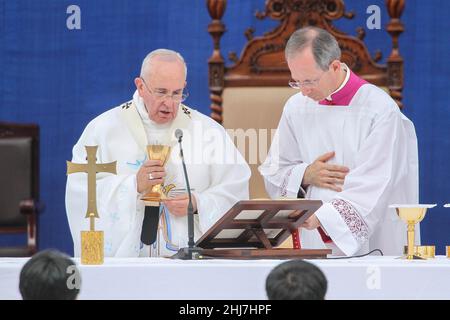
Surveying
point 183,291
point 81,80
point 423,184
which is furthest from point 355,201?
point 81,80

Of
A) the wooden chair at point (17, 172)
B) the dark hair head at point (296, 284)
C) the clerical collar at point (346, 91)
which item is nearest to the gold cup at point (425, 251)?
the clerical collar at point (346, 91)

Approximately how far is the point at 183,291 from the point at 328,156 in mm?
1601

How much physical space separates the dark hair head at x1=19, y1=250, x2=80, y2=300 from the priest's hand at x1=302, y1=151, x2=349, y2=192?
2490 millimetres

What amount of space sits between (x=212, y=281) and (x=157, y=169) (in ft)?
3.05

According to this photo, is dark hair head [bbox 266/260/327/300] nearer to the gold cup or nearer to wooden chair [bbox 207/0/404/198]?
the gold cup

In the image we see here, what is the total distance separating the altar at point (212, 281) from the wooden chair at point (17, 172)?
274 cm

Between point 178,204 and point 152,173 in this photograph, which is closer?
point 152,173

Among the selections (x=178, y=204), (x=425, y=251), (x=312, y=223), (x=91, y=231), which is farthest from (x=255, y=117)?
(x=91, y=231)

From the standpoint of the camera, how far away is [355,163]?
15.1ft

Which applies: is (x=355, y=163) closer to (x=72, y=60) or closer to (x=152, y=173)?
(x=152, y=173)

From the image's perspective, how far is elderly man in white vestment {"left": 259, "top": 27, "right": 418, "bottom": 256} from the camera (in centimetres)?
432

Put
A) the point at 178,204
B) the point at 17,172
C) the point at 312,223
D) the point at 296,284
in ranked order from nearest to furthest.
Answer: the point at 296,284 < the point at 312,223 < the point at 178,204 < the point at 17,172

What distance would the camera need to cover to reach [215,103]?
5242 mm

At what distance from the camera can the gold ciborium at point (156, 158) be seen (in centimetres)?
396
